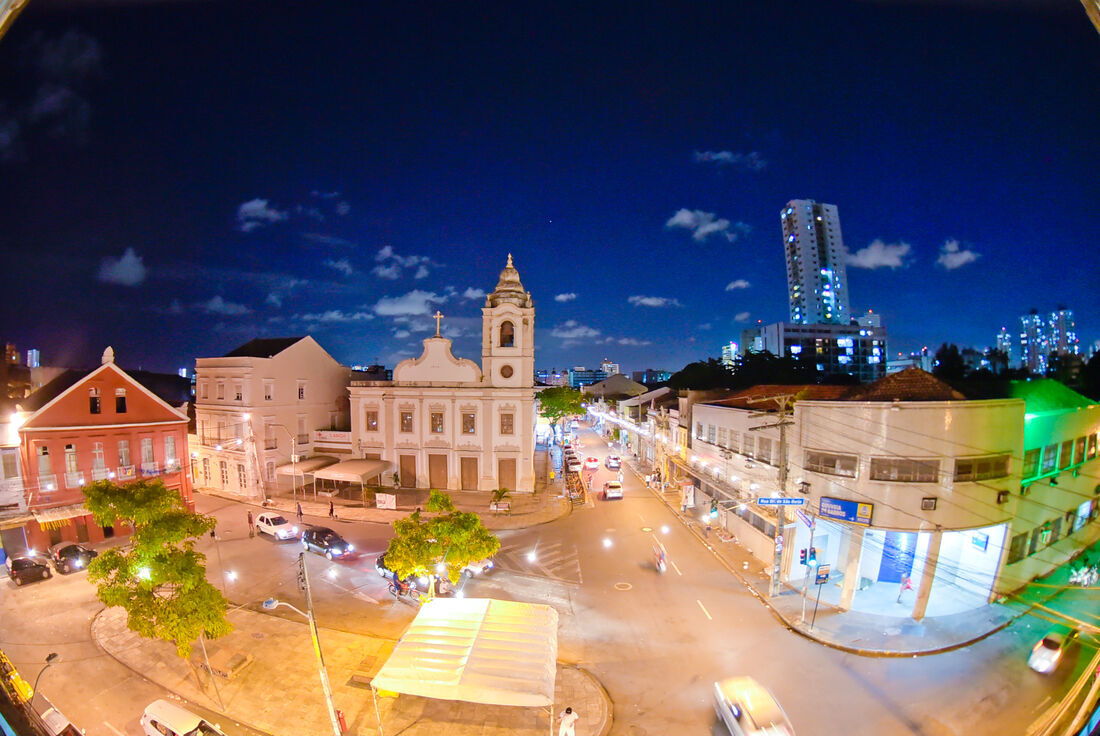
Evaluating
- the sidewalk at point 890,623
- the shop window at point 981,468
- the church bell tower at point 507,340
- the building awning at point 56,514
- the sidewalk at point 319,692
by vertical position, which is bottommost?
the sidewalk at point 890,623

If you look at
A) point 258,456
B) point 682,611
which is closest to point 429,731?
point 682,611

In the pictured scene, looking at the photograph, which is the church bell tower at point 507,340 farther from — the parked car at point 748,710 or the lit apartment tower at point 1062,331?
the lit apartment tower at point 1062,331

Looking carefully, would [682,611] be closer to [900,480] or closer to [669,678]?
[669,678]

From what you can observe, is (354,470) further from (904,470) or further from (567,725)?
(904,470)

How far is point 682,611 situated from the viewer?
18.2 m

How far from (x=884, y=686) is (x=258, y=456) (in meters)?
37.9

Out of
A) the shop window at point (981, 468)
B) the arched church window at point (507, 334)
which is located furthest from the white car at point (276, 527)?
the shop window at point (981, 468)

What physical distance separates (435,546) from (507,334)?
22.0 m

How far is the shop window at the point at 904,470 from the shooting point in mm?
17656

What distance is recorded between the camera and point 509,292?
117 ft

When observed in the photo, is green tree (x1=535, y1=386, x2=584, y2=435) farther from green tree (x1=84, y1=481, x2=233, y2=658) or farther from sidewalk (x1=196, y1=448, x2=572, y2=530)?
green tree (x1=84, y1=481, x2=233, y2=658)

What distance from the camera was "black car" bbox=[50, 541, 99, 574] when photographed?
22.0m

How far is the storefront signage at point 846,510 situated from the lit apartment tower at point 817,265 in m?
136

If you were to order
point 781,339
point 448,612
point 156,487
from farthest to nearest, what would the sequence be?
1. point 781,339
2. point 156,487
3. point 448,612
